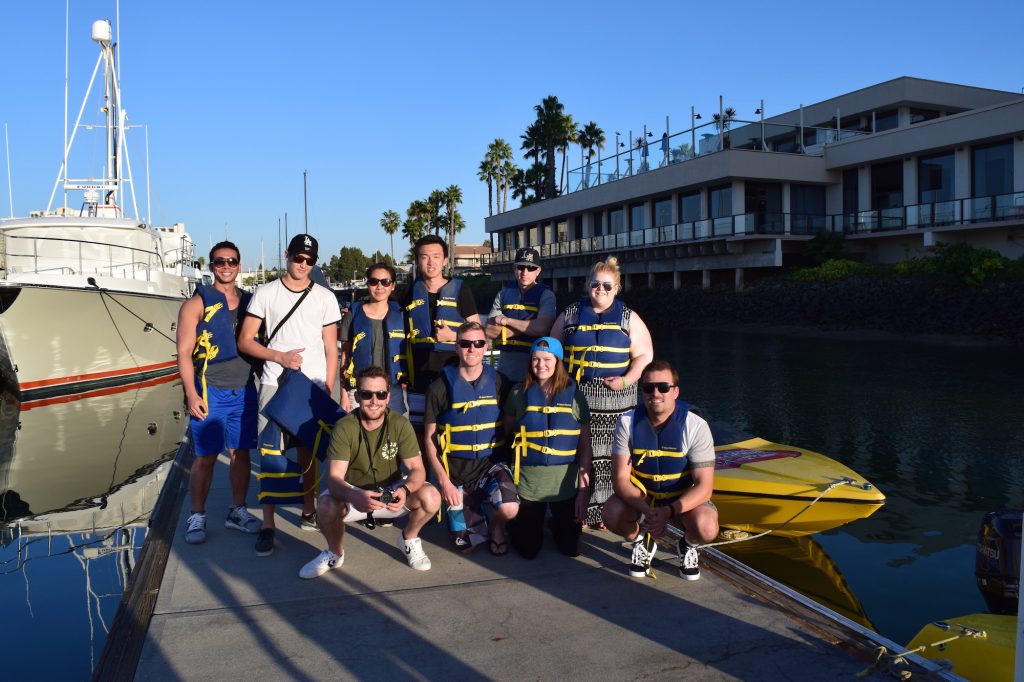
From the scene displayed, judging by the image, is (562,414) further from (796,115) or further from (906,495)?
(796,115)

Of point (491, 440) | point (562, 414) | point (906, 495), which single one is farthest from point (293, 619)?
point (906, 495)

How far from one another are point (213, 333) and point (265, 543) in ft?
4.77

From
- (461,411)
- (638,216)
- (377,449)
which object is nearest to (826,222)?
(638,216)

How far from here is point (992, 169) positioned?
2892 cm

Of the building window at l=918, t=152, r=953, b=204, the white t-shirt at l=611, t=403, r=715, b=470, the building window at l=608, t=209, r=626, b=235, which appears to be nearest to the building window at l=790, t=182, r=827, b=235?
the building window at l=918, t=152, r=953, b=204

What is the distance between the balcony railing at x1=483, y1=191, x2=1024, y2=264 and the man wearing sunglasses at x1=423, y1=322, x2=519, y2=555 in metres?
28.5

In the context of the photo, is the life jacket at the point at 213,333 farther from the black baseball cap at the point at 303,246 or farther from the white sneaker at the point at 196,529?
the white sneaker at the point at 196,529

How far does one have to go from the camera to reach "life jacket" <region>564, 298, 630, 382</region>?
197 inches

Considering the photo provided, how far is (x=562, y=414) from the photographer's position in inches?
184

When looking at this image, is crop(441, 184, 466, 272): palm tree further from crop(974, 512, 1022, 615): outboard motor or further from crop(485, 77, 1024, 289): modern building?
crop(974, 512, 1022, 615): outboard motor

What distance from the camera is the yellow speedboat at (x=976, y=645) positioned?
3705 mm

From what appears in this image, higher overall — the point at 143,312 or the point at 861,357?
the point at 143,312

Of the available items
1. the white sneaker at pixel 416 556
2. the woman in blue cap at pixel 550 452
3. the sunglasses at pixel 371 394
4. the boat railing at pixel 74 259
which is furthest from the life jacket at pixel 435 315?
the boat railing at pixel 74 259

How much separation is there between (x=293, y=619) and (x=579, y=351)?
7.79 feet
